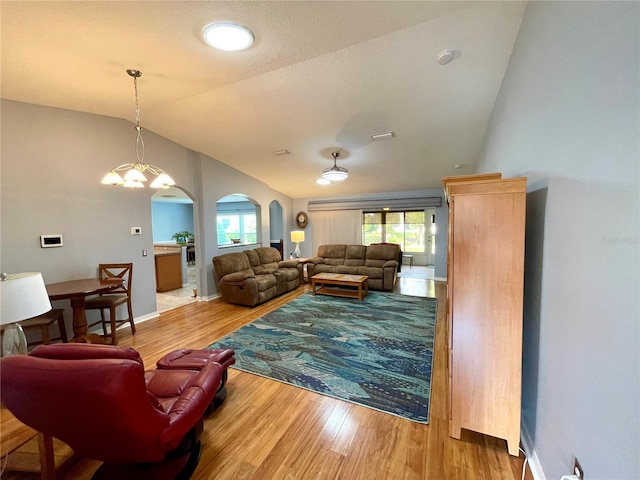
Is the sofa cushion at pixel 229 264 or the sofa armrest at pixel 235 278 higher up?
the sofa cushion at pixel 229 264

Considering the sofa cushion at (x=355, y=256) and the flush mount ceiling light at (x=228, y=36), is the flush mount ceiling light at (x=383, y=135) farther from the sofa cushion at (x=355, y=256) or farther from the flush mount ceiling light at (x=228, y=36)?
the sofa cushion at (x=355, y=256)

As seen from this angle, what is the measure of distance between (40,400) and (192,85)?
2943 mm

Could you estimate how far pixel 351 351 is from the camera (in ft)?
9.52

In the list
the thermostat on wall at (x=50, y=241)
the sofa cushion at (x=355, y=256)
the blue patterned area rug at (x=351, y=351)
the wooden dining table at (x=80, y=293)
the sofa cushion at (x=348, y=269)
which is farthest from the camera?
the sofa cushion at (x=355, y=256)

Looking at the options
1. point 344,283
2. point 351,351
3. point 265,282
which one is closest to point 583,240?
point 351,351

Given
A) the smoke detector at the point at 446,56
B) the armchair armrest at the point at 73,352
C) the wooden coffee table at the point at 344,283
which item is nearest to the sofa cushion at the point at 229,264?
the wooden coffee table at the point at 344,283

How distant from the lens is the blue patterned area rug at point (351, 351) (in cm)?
220

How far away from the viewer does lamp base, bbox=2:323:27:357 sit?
154 cm

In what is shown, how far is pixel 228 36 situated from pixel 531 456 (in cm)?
350

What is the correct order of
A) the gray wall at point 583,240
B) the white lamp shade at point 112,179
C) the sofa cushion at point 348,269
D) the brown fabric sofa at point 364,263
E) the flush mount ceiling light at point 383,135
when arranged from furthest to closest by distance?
the sofa cushion at point 348,269 < the brown fabric sofa at point 364,263 < the flush mount ceiling light at point 383,135 < the white lamp shade at point 112,179 < the gray wall at point 583,240

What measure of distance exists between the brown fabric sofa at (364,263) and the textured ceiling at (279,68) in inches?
103

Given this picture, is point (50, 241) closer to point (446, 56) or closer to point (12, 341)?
point (12, 341)

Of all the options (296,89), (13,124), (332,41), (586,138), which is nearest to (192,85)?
(296,89)

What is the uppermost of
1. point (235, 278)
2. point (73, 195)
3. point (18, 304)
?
point (73, 195)
